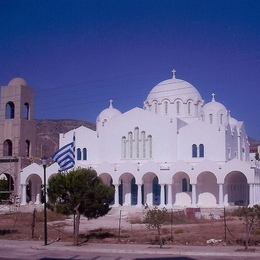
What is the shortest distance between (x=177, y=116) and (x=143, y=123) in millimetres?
5328

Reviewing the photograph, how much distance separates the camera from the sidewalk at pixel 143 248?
21.1 meters

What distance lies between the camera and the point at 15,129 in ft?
182

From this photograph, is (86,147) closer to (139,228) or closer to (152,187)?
(152,187)

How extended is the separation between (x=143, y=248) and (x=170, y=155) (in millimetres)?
30934

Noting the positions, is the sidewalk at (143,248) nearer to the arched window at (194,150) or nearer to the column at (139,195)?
the column at (139,195)

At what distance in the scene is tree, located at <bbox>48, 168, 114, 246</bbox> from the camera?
82.9 ft

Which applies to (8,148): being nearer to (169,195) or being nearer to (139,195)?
(139,195)

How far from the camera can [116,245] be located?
23.8 meters

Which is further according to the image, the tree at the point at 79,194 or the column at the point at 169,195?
the column at the point at 169,195

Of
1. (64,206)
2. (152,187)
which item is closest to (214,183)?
(152,187)

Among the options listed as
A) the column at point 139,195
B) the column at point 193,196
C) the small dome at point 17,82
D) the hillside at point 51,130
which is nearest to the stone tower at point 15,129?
the small dome at point 17,82

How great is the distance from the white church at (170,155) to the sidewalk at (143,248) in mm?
26145

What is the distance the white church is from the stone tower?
55.6 inches

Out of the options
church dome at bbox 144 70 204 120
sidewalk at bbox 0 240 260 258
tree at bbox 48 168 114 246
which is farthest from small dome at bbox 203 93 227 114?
sidewalk at bbox 0 240 260 258
